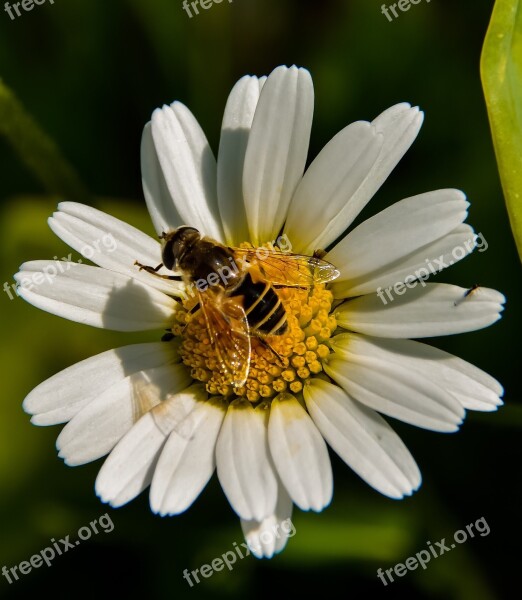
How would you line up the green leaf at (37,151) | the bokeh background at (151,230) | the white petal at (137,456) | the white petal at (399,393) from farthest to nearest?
the bokeh background at (151,230) < the green leaf at (37,151) < the white petal at (137,456) < the white petal at (399,393)

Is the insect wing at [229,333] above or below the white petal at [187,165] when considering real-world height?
below

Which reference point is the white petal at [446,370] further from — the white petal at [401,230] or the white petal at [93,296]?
the white petal at [93,296]

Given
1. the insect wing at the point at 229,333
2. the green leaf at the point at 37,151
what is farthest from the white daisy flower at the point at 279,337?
the green leaf at the point at 37,151

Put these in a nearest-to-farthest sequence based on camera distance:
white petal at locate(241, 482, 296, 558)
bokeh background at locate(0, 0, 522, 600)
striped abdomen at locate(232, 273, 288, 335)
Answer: white petal at locate(241, 482, 296, 558) → striped abdomen at locate(232, 273, 288, 335) → bokeh background at locate(0, 0, 522, 600)

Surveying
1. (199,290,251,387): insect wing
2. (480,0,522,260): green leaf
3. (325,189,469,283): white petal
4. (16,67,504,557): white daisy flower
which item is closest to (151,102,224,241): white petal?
(16,67,504,557): white daisy flower

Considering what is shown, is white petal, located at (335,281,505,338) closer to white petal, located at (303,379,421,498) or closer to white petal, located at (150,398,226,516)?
white petal, located at (303,379,421,498)
